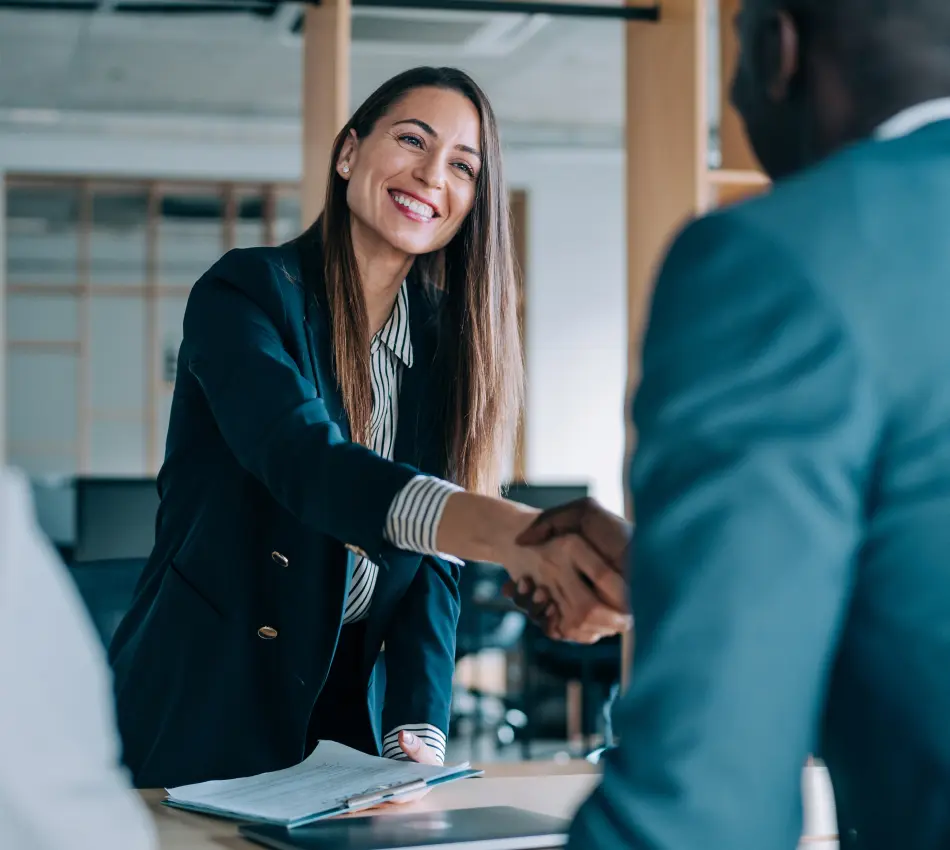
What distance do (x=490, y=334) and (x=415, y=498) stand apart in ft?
2.17

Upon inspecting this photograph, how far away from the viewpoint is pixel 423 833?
1.14m

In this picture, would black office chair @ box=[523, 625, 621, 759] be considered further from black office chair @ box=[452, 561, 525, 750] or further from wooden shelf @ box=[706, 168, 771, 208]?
wooden shelf @ box=[706, 168, 771, 208]

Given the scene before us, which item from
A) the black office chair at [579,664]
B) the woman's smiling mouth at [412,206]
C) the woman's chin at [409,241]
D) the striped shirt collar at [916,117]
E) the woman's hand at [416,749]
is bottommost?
the black office chair at [579,664]

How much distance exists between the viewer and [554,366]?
10320 mm

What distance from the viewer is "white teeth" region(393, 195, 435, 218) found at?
179 cm

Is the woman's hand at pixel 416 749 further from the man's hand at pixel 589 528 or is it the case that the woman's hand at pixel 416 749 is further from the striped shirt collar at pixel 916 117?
the striped shirt collar at pixel 916 117

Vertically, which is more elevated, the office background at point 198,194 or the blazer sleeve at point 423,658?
the office background at point 198,194

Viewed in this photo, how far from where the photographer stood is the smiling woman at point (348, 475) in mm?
1288

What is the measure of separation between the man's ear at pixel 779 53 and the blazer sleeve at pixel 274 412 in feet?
2.09

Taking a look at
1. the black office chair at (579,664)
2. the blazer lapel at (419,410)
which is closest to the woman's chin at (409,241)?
the blazer lapel at (419,410)

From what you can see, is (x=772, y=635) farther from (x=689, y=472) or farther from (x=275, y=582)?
(x=275, y=582)

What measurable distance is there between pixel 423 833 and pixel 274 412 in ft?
1.58

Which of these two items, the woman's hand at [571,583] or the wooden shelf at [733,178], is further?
the wooden shelf at [733,178]

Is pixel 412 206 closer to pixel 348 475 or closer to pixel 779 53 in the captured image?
pixel 348 475
